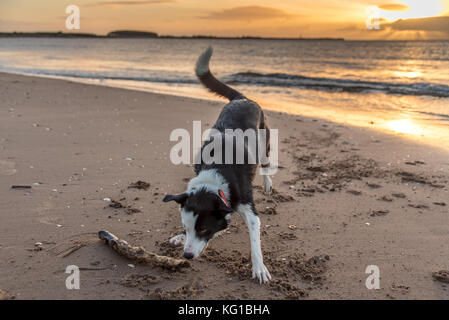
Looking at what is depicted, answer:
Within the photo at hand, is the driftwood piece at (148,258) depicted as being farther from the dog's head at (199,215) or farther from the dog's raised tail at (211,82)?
the dog's raised tail at (211,82)

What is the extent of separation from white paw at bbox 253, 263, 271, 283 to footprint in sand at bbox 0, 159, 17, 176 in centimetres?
403

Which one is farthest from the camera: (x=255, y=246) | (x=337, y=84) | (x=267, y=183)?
(x=337, y=84)

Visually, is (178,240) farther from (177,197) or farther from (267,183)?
(267,183)

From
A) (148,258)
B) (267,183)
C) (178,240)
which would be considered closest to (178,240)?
(178,240)

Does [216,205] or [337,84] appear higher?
[337,84]

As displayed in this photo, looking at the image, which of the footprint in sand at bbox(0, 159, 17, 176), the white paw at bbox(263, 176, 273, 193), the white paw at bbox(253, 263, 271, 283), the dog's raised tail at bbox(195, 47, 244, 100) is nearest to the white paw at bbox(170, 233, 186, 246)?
the white paw at bbox(253, 263, 271, 283)

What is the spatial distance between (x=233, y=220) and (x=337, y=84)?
18635 mm

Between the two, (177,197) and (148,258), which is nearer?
(177,197)

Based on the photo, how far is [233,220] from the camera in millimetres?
4891

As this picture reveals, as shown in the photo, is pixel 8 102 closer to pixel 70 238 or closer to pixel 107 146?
pixel 107 146

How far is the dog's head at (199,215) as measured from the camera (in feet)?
11.1

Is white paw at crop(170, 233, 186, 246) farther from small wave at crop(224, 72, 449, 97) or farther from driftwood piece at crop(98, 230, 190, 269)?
small wave at crop(224, 72, 449, 97)

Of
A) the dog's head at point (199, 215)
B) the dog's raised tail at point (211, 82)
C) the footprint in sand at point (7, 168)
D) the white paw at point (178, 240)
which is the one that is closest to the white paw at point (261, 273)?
the dog's head at point (199, 215)

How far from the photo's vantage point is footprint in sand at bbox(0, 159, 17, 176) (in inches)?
221
